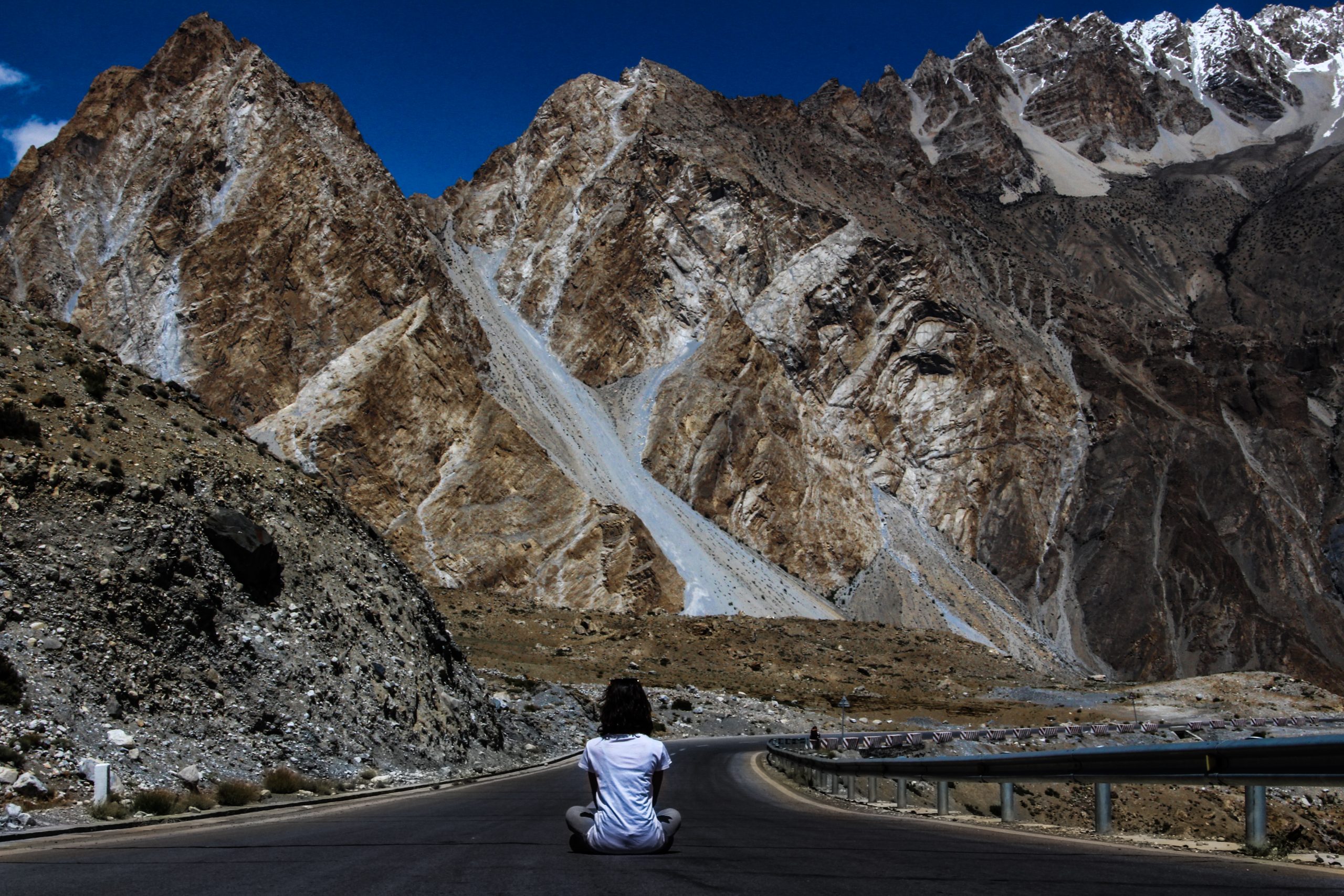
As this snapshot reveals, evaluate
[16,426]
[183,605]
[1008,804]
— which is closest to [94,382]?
[16,426]

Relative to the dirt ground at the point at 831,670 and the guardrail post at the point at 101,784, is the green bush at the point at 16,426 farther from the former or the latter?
the dirt ground at the point at 831,670

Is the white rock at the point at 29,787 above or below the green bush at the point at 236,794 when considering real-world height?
above

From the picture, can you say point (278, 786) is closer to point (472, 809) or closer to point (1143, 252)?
point (472, 809)

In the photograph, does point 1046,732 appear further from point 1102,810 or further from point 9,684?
point 9,684

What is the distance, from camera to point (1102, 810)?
28.5 feet

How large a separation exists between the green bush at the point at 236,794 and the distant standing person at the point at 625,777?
24.7ft

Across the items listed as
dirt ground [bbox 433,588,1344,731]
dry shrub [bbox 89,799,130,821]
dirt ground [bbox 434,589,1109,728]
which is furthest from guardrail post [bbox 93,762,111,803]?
dirt ground [bbox 434,589,1109,728]

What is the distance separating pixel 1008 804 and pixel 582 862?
18.0 feet

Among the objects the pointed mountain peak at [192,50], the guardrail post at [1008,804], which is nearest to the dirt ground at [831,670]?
the guardrail post at [1008,804]

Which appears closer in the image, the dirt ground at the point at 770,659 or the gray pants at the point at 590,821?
the gray pants at the point at 590,821

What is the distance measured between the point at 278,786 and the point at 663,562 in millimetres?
51282

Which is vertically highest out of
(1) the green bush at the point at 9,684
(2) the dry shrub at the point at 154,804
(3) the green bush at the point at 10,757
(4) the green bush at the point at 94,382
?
(4) the green bush at the point at 94,382

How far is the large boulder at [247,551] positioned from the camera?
18.1 meters

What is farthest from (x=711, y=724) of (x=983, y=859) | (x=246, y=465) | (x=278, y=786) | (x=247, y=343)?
(x=247, y=343)
